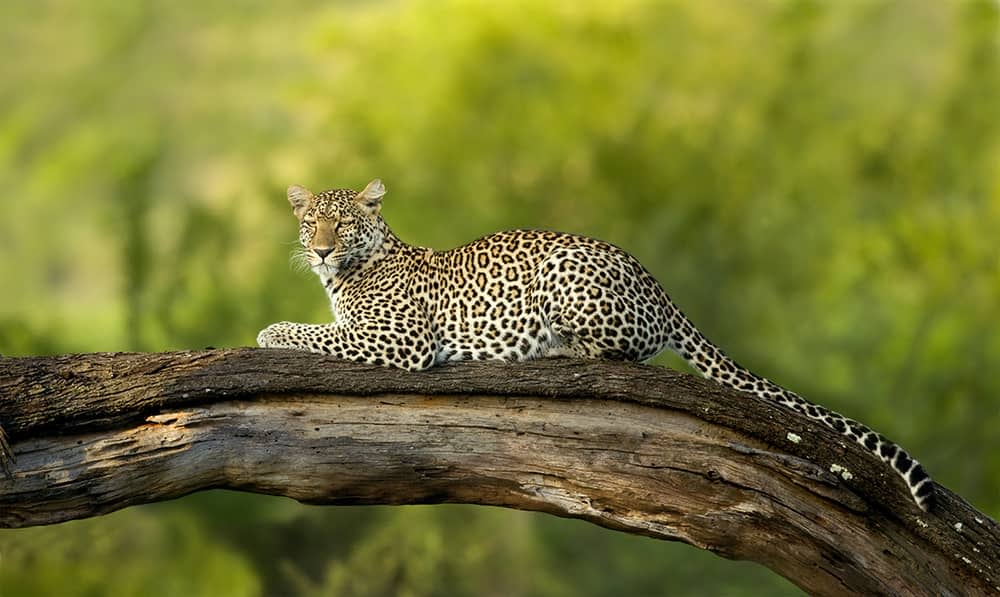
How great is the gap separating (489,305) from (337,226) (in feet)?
3.44

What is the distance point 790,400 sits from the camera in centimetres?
750

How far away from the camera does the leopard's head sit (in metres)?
8.20

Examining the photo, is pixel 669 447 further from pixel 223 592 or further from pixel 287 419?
pixel 223 592

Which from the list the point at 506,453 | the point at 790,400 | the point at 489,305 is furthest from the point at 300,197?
the point at 790,400

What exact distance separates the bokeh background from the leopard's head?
11071 mm

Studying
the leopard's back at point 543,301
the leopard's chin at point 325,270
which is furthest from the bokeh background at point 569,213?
the leopard's back at point 543,301

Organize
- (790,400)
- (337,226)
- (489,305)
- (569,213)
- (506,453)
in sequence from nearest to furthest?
1. (506,453)
2. (790,400)
3. (489,305)
4. (337,226)
5. (569,213)

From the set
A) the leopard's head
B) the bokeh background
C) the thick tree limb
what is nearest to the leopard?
the leopard's head

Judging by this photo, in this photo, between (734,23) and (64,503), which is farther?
(734,23)

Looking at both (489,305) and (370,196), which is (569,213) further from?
(489,305)

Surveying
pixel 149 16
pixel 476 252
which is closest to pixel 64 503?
pixel 476 252

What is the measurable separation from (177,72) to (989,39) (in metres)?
20.2

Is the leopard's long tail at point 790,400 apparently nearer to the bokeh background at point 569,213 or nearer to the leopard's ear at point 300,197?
the leopard's ear at point 300,197

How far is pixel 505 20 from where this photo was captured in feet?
91.7
